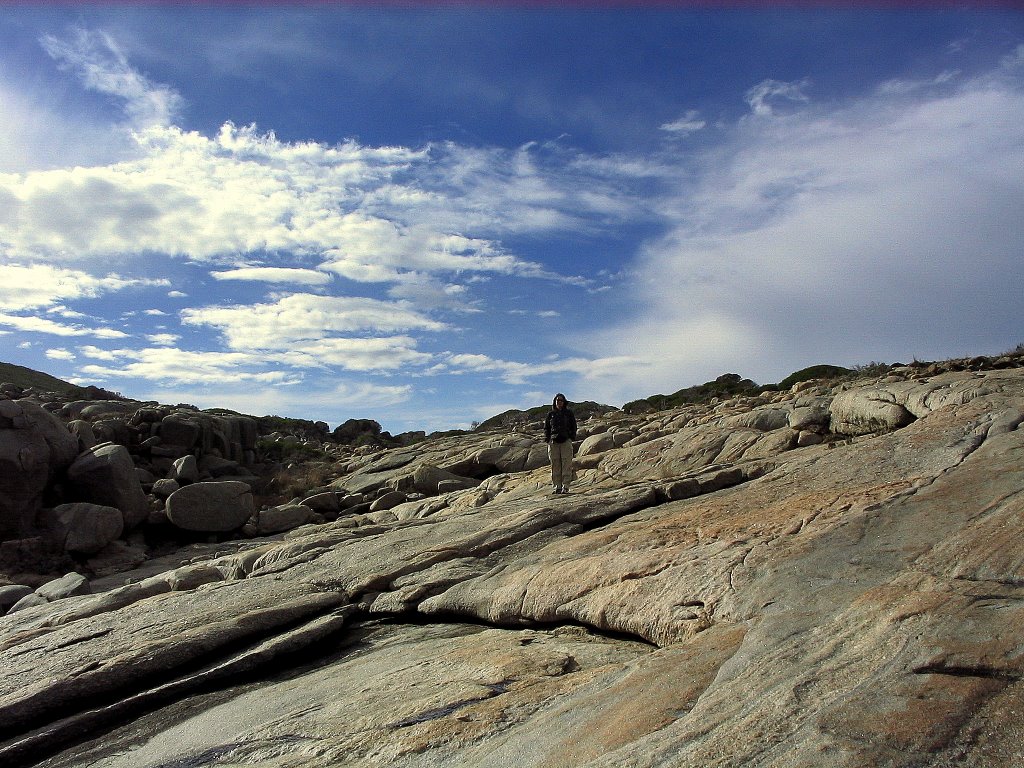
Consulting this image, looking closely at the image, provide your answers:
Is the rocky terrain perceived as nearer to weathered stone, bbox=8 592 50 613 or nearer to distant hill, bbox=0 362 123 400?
weathered stone, bbox=8 592 50 613

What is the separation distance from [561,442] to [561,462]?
43 centimetres

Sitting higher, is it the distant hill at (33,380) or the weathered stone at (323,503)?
the distant hill at (33,380)

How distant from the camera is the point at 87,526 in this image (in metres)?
20.2

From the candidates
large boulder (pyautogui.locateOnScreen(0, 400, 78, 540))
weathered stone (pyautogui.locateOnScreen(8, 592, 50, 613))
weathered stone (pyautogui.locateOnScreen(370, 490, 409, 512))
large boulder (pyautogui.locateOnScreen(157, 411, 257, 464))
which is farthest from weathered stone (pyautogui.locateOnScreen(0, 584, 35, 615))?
large boulder (pyautogui.locateOnScreen(157, 411, 257, 464))

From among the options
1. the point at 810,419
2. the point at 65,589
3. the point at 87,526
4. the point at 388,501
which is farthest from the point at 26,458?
the point at 810,419

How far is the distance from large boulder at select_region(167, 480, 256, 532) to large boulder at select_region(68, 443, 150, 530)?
38.2 inches

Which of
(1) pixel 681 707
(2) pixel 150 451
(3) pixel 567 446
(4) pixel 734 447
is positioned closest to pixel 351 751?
(1) pixel 681 707

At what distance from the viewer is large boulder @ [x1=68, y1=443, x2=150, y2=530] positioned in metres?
22.4

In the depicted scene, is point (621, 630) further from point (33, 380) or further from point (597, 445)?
point (33, 380)

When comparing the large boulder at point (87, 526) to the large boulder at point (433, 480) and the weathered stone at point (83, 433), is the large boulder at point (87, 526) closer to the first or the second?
the weathered stone at point (83, 433)

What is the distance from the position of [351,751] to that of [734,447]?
1300 centimetres

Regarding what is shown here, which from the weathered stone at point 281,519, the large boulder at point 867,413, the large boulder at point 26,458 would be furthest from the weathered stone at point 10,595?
the large boulder at point 867,413

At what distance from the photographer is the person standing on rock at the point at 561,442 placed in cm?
1602

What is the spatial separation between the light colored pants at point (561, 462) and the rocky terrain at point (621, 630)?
9.16ft
